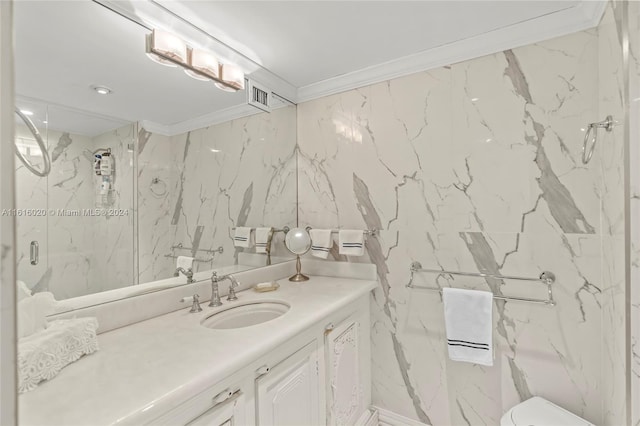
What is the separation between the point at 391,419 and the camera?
184 cm

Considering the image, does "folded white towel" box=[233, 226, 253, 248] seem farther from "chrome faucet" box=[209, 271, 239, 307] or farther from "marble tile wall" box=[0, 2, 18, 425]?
"marble tile wall" box=[0, 2, 18, 425]

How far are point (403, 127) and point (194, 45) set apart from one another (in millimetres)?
1262

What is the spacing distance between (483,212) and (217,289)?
1500mm

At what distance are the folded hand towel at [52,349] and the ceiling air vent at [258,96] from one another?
58.3 inches

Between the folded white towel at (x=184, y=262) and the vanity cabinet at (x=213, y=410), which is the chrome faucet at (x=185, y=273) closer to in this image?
the folded white towel at (x=184, y=262)

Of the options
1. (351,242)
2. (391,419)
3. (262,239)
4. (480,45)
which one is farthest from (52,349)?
(480,45)

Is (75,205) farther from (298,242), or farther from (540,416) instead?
(540,416)

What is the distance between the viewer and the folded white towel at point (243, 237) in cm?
182

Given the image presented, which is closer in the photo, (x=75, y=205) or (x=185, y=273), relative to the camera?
(x=75, y=205)

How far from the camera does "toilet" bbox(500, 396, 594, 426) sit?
1.29 meters

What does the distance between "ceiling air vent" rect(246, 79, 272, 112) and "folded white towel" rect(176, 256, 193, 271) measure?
1058 millimetres

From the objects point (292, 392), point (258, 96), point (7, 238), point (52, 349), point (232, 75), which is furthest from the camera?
point (258, 96)

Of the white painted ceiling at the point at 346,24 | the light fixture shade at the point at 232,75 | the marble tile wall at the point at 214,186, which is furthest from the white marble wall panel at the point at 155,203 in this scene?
the white painted ceiling at the point at 346,24

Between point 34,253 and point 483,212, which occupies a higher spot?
point 483,212
